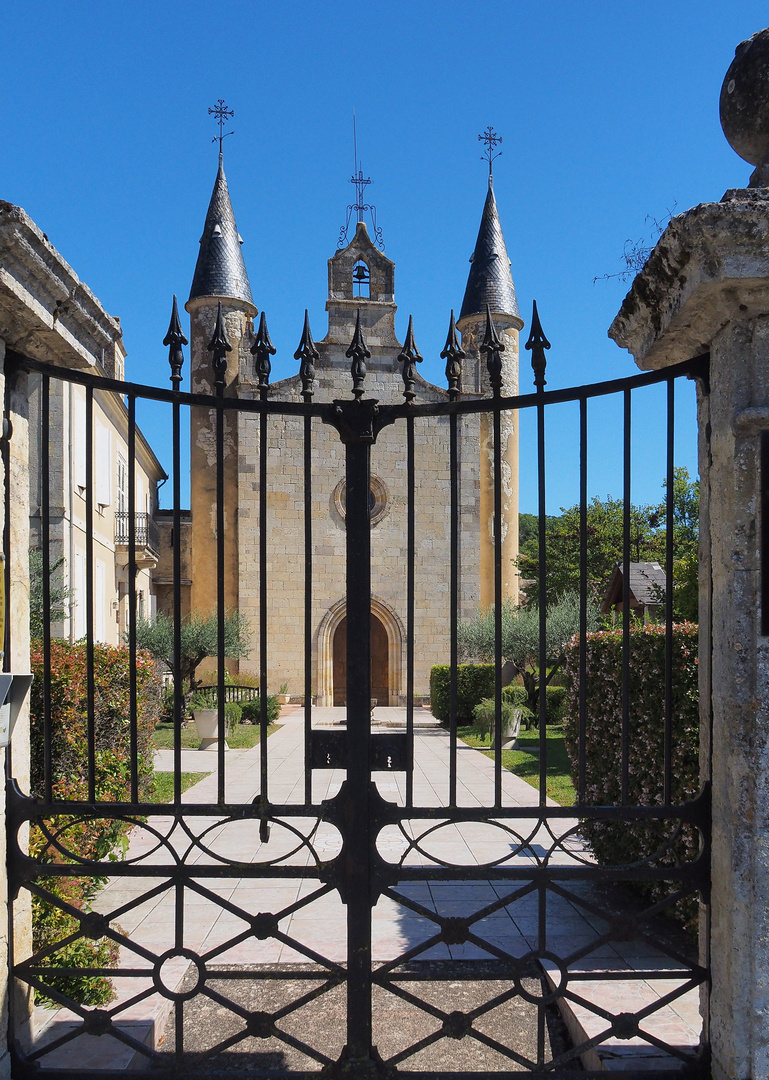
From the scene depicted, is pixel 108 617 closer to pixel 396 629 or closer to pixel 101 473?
pixel 101 473

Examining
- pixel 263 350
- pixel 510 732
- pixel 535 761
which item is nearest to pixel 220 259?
pixel 510 732

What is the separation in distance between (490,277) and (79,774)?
19273 millimetres

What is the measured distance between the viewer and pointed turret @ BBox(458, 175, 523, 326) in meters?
21.7

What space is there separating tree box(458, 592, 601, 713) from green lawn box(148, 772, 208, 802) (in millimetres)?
7676

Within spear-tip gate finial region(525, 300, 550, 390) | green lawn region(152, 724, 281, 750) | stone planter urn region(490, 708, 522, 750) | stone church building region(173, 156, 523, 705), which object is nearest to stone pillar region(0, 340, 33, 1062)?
spear-tip gate finial region(525, 300, 550, 390)

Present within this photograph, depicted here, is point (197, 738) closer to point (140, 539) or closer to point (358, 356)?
point (140, 539)

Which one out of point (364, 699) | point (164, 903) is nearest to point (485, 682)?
point (164, 903)

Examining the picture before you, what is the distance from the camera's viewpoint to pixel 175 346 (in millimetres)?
2811

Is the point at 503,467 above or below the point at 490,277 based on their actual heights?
below

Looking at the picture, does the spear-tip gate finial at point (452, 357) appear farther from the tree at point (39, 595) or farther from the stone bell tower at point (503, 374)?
the stone bell tower at point (503, 374)

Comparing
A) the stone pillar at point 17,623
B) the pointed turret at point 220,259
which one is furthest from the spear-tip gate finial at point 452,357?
the pointed turret at point 220,259

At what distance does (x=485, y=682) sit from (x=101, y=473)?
31.6 ft

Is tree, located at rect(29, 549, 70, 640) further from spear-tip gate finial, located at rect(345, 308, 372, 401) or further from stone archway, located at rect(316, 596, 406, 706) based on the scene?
stone archway, located at rect(316, 596, 406, 706)

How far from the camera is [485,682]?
16.7 metres
